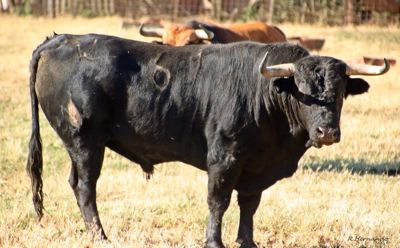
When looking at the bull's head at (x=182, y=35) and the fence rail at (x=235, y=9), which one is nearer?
the bull's head at (x=182, y=35)

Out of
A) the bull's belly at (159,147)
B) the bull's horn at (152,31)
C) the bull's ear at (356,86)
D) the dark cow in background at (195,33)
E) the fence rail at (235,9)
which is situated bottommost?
the fence rail at (235,9)

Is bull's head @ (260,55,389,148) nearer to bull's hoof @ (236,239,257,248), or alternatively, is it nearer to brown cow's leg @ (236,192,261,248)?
brown cow's leg @ (236,192,261,248)

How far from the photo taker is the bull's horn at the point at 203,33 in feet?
39.2

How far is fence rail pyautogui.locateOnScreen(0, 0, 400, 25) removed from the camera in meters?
28.2

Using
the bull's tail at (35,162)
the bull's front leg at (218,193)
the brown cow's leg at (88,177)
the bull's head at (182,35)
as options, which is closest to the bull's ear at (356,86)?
the bull's front leg at (218,193)

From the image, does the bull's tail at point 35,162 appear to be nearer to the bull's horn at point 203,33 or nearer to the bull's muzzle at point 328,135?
the bull's muzzle at point 328,135

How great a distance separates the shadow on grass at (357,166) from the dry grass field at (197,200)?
0.02 meters

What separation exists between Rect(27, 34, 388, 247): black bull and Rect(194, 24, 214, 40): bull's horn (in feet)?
15.8

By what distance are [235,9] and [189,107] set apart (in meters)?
24.4

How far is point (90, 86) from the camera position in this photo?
6.90 metres

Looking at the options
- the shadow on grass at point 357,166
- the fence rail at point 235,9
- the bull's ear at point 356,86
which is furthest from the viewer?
the fence rail at point 235,9

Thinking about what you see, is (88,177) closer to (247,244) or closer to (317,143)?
(247,244)

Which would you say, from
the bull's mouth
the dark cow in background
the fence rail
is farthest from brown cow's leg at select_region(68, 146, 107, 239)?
the fence rail

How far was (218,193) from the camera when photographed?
266 inches
